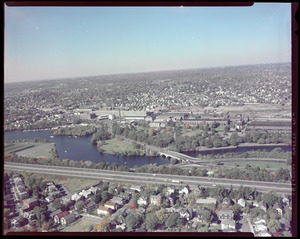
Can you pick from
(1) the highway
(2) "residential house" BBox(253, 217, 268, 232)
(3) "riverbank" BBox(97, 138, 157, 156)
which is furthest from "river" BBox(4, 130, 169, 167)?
(2) "residential house" BBox(253, 217, 268, 232)

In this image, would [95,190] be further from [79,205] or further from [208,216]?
[208,216]

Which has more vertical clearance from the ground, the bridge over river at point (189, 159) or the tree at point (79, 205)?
the tree at point (79, 205)

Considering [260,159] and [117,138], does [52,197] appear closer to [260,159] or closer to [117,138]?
[117,138]

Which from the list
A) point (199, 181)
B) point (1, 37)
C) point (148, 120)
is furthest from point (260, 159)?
point (1, 37)

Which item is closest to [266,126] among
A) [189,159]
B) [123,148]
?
[189,159]

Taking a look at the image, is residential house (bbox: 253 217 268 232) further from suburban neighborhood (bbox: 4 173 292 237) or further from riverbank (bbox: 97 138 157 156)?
riverbank (bbox: 97 138 157 156)

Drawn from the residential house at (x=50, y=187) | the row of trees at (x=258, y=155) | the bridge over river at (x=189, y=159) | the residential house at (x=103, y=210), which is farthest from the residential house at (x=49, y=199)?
the row of trees at (x=258, y=155)

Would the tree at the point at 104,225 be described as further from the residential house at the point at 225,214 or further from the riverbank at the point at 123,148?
the riverbank at the point at 123,148
